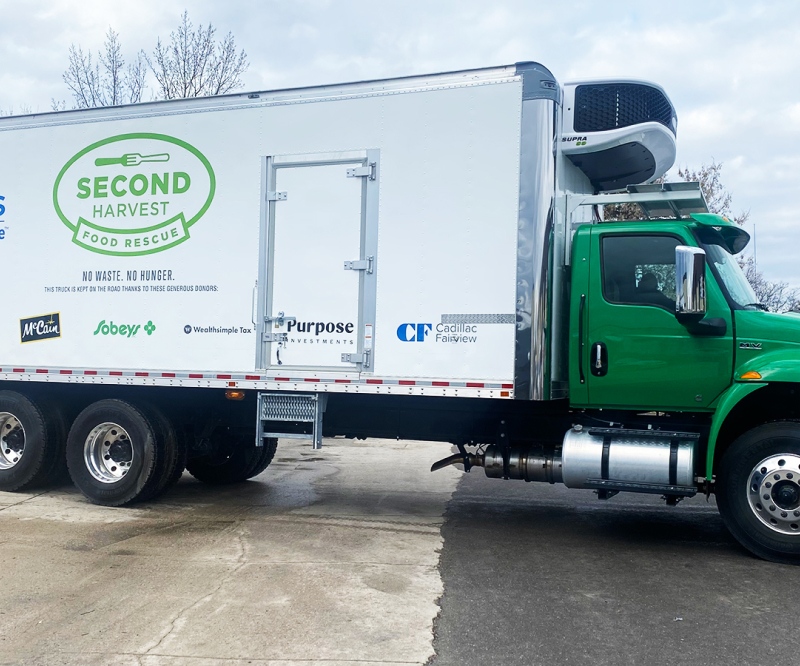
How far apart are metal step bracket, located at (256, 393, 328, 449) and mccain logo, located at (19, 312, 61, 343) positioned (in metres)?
2.34

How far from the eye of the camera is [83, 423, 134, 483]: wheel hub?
8461 millimetres

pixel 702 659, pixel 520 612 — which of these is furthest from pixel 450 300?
pixel 702 659

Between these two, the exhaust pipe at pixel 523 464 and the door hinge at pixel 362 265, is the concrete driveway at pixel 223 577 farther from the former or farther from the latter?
the door hinge at pixel 362 265

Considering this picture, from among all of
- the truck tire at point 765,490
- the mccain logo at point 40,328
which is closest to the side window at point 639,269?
the truck tire at point 765,490

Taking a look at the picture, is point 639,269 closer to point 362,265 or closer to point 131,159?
point 362,265

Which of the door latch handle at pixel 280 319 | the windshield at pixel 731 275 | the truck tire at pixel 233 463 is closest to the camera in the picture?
the windshield at pixel 731 275

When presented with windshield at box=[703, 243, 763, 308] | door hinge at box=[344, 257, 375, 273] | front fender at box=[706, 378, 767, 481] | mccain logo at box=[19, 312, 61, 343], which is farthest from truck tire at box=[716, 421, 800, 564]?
mccain logo at box=[19, 312, 61, 343]

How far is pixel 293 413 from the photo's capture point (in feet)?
25.4

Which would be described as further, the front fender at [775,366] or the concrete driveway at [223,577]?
the front fender at [775,366]

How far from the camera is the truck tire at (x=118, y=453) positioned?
Answer: 8203 mm

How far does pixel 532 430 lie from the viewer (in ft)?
25.1

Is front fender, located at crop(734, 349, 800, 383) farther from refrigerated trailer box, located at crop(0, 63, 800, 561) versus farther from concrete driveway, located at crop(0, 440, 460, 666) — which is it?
concrete driveway, located at crop(0, 440, 460, 666)

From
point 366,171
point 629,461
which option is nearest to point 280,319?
point 366,171

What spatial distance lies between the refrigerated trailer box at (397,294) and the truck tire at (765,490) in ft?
0.05
